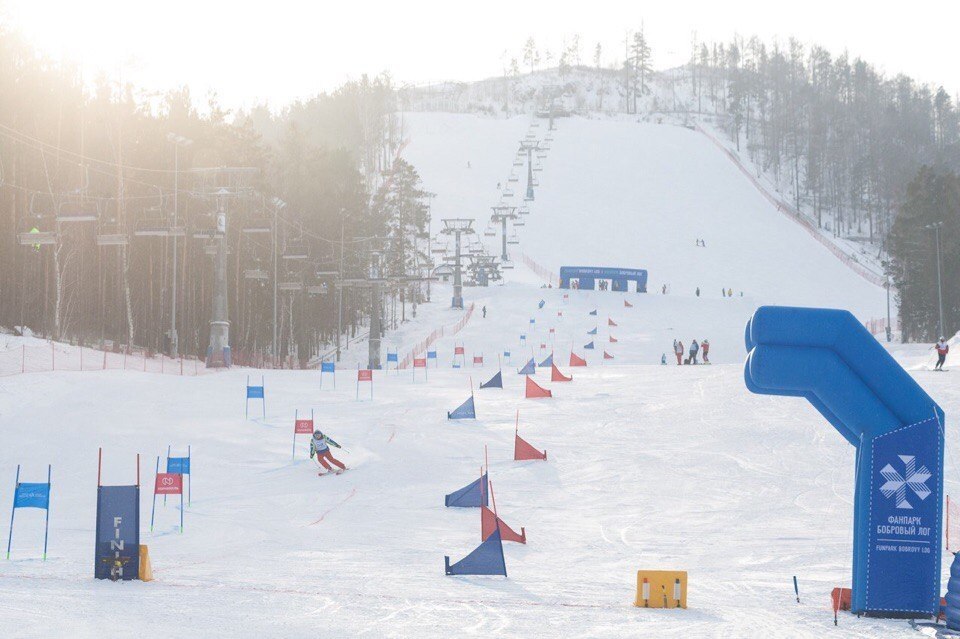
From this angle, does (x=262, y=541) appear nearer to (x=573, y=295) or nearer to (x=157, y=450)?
(x=157, y=450)

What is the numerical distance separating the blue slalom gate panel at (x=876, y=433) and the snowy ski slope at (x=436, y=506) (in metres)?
0.53

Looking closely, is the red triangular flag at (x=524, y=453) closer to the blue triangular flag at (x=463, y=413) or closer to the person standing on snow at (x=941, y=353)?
the blue triangular flag at (x=463, y=413)

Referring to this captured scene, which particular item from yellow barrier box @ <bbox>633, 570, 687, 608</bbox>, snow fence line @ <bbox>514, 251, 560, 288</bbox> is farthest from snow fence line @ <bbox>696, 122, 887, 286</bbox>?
yellow barrier box @ <bbox>633, 570, 687, 608</bbox>

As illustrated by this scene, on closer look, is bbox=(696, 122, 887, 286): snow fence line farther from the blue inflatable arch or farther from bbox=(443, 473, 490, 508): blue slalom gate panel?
bbox=(443, 473, 490, 508): blue slalom gate panel

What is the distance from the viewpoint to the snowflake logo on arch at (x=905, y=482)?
417 inches

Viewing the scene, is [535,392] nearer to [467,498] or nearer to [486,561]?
[467,498]

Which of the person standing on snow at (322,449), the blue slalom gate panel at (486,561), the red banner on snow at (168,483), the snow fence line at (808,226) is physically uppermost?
the snow fence line at (808,226)

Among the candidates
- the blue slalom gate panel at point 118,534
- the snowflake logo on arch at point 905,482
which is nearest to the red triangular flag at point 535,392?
the blue slalom gate panel at point 118,534

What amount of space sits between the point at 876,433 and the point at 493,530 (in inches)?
205

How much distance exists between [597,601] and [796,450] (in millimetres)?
13608

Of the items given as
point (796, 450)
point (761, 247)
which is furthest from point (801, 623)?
point (761, 247)

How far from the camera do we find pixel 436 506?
19109 millimetres

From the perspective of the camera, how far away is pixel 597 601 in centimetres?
1142

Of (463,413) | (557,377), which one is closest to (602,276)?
(557,377)
